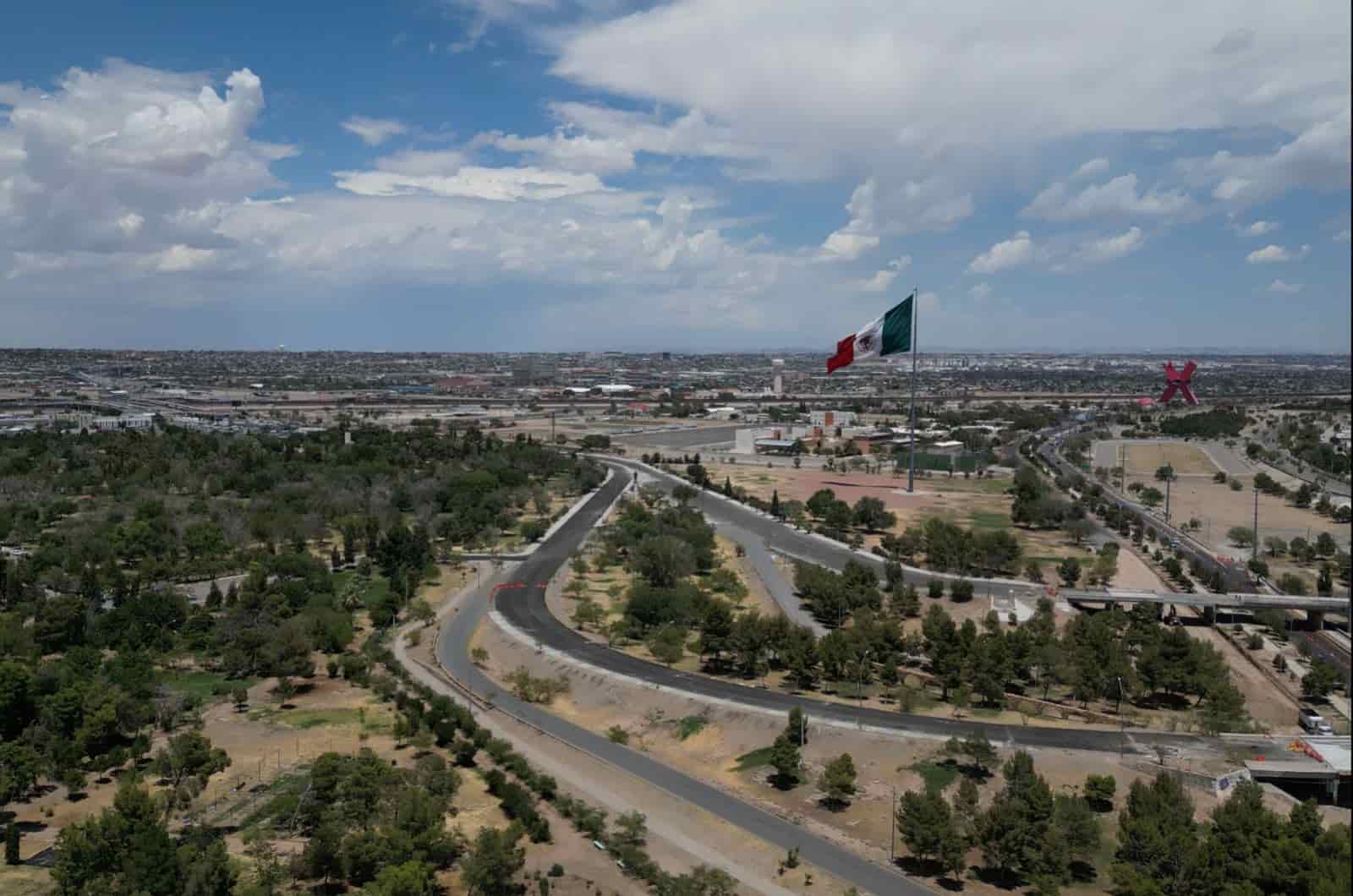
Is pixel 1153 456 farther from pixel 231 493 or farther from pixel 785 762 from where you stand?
pixel 785 762

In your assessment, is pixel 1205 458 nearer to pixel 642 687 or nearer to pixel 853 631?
pixel 853 631

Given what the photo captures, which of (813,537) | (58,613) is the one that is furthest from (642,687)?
(813,537)

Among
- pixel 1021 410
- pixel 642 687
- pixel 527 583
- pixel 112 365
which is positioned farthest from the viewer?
pixel 112 365

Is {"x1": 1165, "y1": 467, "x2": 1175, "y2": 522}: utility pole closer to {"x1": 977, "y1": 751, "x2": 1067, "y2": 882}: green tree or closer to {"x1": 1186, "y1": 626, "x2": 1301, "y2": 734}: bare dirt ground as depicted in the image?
{"x1": 1186, "y1": 626, "x2": 1301, "y2": 734}: bare dirt ground

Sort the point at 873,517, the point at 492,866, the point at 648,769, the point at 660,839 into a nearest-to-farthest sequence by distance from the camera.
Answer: the point at 492,866 < the point at 660,839 < the point at 648,769 < the point at 873,517

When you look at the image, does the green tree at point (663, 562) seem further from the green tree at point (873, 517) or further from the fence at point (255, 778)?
the fence at point (255, 778)

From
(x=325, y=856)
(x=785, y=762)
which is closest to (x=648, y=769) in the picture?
(x=785, y=762)
